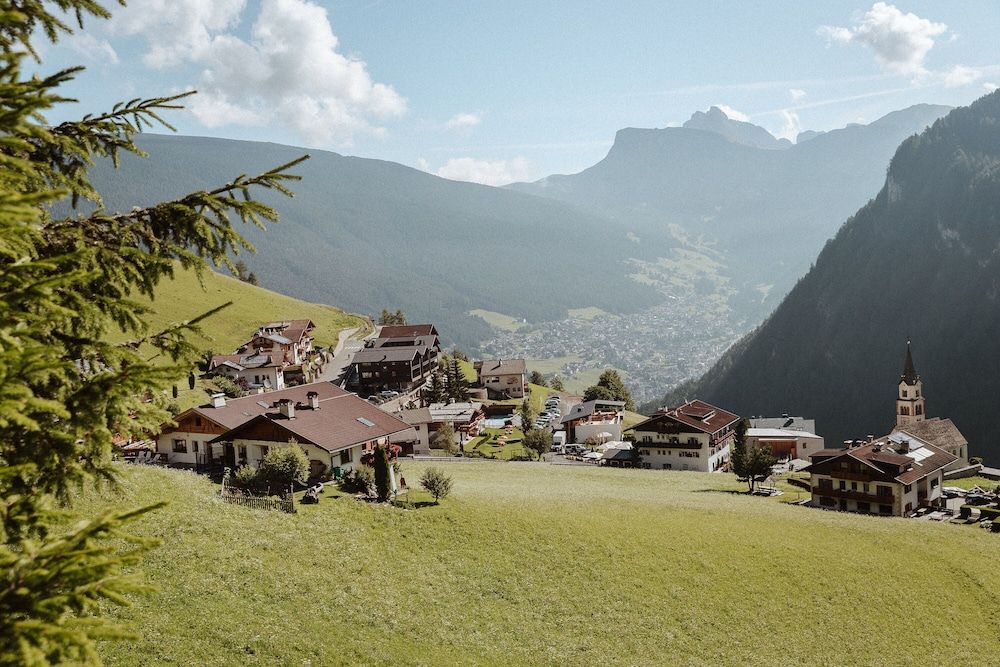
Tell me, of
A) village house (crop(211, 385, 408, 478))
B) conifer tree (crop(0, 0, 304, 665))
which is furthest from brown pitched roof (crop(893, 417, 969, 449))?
conifer tree (crop(0, 0, 304, 665))

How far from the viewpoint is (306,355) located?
12481 centimetres

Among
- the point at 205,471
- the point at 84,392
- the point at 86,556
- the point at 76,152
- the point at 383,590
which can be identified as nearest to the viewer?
the point at 86,556

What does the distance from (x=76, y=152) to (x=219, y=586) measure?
19.8 m

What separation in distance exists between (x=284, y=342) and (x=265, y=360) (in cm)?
1136

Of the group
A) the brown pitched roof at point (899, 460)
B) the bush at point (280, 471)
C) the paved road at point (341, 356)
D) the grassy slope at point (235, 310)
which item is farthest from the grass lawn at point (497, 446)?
the grassy slope at point (235, 310)

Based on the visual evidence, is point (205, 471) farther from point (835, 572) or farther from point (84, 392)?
point (84, 392)

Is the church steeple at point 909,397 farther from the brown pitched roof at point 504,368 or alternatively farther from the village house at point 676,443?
the brown pitched roof at point 504,368

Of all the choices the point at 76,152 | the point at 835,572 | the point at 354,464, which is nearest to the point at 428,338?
the point at 354,464

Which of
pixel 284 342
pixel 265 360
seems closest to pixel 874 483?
pixel 265 360

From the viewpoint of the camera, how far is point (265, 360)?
104062 mm

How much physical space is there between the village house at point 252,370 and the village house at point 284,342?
232 cm

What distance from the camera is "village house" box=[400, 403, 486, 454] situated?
3337 inches

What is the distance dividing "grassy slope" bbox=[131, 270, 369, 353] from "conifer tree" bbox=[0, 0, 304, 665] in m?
→ 112

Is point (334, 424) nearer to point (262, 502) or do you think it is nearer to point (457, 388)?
point (262, 502)
